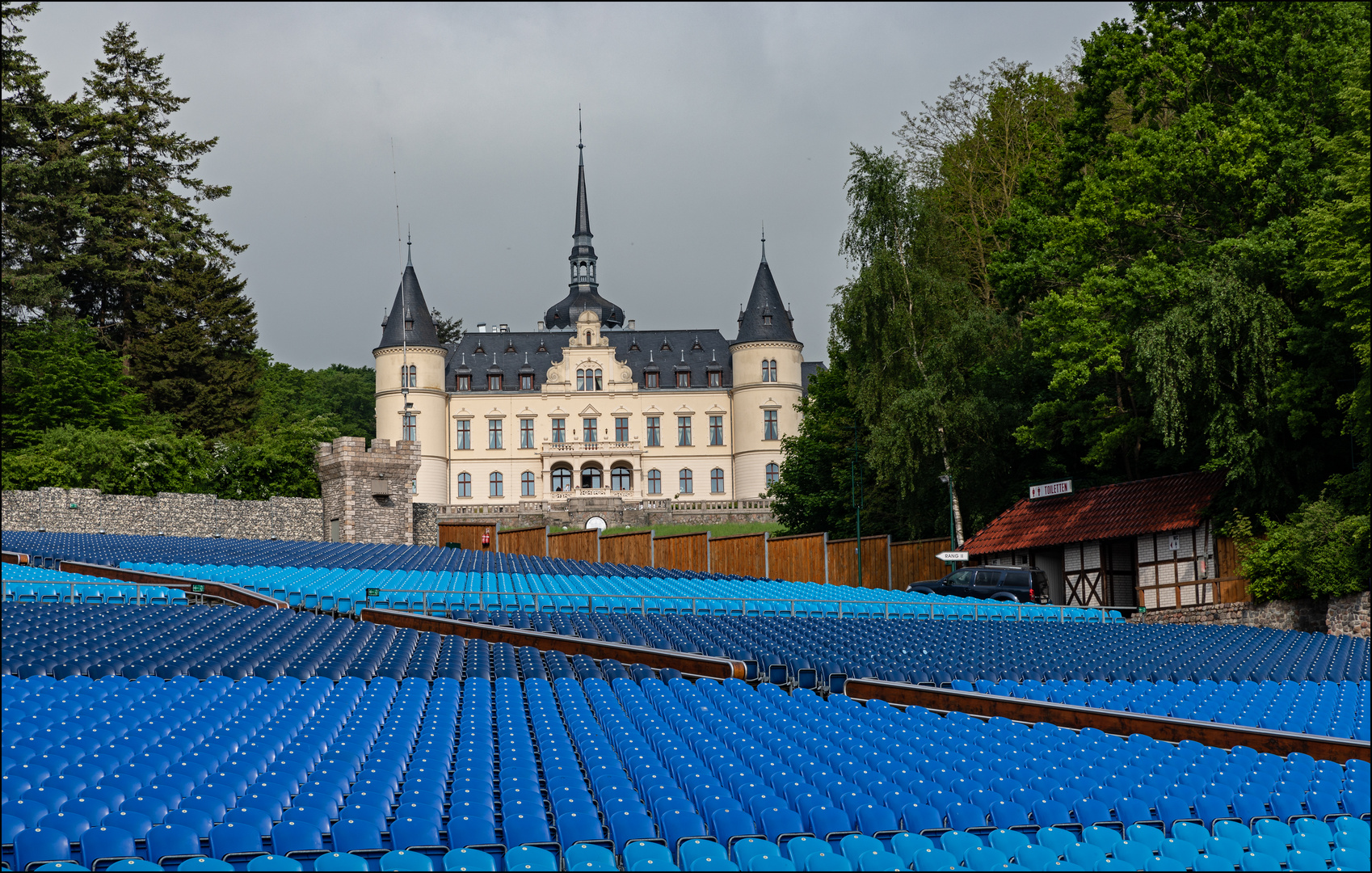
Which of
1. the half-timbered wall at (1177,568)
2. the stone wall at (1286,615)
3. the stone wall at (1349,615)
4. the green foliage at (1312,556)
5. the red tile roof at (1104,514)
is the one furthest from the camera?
the red tile roof at (1104,514)

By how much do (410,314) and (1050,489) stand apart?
48.0m

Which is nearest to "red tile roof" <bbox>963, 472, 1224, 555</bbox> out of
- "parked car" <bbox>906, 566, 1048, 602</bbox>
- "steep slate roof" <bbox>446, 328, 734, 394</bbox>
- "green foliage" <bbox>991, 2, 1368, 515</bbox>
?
Answer: "green foliage" <bbox>991, 2, 1368, 515</bbox>

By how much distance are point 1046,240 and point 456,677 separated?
75.0 ft

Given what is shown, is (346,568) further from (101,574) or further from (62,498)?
(62,498)

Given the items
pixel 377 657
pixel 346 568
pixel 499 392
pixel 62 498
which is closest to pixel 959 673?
pixel 377 657

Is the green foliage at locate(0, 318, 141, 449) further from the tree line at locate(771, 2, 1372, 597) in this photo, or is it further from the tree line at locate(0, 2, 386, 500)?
the tree line at locate(771, 2, 1372, 597)

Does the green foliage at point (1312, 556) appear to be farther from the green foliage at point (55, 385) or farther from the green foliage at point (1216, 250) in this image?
the green foliage at point (55, 385)

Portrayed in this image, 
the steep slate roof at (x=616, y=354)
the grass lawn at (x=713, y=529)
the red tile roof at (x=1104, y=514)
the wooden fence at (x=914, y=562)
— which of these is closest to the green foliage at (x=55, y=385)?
the grass lawn at (x=713, y=529)

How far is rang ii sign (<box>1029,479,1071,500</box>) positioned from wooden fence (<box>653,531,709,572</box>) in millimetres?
9446

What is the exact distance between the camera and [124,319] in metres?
51.0

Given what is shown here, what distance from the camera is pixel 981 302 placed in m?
39.2

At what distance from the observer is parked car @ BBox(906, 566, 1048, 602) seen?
1078 inches

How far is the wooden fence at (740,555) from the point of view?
34.2 metres

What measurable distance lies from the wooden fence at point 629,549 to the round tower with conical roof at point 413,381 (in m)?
33.3
